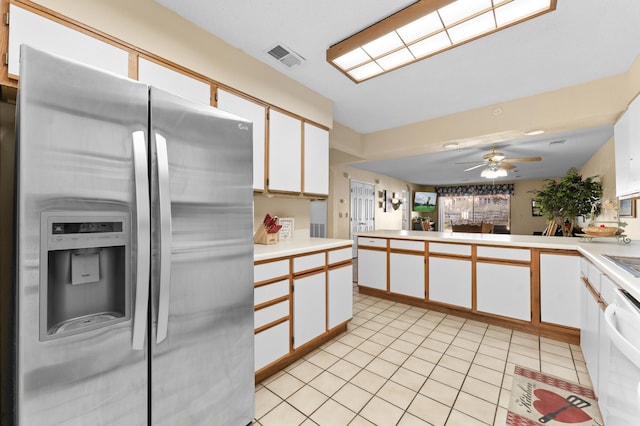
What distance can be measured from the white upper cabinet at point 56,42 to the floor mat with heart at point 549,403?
3.03 metres

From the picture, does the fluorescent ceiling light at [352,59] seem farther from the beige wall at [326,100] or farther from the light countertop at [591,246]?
the light countertop at [591,246]

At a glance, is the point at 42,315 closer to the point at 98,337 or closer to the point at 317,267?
the point at 98,337

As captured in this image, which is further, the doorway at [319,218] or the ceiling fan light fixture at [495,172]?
the doorway at [319,218]

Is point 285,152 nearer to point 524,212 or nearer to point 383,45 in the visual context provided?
point 383,45

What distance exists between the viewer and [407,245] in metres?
3.52

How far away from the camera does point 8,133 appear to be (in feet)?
4.33

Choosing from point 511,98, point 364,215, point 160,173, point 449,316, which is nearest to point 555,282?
point 449,316

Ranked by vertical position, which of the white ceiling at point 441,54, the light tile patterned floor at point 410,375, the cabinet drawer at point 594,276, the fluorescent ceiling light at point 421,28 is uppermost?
the white ceiling at point 441,54

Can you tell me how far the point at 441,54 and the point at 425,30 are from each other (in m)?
0.46

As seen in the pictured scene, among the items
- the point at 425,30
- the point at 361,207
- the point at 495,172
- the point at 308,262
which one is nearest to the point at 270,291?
the point at 308,262

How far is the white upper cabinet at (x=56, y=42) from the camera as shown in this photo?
1.24 meters

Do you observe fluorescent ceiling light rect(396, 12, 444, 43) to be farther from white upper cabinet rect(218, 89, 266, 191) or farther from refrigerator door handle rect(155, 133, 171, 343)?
refrigerator door handle rect(155, 133, 171, 343)

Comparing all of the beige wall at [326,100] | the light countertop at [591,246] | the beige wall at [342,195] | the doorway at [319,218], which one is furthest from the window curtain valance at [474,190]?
the light countertop at [591,246]

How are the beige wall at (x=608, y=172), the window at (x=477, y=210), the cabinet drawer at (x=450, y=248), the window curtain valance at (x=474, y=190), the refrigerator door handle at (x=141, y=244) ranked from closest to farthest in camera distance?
the refrigerator door handle at (x=141, y=244), the cabinet drawer at (x=450, y=248), the beige wall at (x=608, y=172), the window curtain valance at (x=474, y=190), the window at (x=477, y=210)
